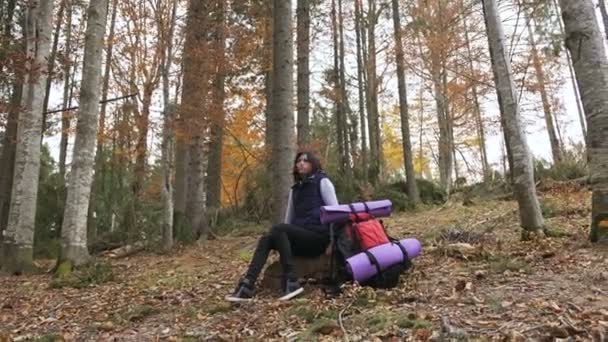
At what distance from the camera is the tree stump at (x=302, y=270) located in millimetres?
4879

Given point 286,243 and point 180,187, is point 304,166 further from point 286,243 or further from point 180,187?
point 180,187

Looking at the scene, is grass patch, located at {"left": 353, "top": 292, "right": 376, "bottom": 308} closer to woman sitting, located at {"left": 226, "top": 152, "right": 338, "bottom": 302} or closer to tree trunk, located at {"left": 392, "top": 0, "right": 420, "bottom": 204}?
woman sitting, located at {"left": 226, "top": 152, "right": 338, "bottom": 302}

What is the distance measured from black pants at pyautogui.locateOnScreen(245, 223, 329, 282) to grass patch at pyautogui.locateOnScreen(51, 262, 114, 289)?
274 centimetres

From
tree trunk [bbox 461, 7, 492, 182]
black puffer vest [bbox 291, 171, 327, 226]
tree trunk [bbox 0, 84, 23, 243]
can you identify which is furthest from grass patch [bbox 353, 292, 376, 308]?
tree trunk [bbox 461, 7, 492, 182]

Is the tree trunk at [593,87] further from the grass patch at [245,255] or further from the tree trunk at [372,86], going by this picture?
the tree trunk at [372,86]

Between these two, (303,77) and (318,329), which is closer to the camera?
(318,329)

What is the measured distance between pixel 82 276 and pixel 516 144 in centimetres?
554

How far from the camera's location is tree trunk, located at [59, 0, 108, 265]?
716 centimetres

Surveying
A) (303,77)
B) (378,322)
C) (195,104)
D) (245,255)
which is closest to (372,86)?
(303,77)

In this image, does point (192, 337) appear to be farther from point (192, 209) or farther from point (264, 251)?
point (192, 209)

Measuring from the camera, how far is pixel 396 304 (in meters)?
3.90

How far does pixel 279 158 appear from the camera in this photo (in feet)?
22.7

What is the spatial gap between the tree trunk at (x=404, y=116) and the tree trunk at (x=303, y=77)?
4.83 meters

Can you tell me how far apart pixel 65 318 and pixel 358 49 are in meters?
15.4
